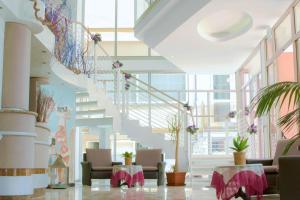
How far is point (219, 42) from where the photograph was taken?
1204 centimetres

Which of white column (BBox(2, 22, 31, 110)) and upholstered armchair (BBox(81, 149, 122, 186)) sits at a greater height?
white column (BBox(2, 22, 31, 110))

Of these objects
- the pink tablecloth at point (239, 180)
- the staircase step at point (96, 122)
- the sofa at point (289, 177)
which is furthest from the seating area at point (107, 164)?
the sofa at point (289, 177)

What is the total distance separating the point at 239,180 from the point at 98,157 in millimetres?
6133

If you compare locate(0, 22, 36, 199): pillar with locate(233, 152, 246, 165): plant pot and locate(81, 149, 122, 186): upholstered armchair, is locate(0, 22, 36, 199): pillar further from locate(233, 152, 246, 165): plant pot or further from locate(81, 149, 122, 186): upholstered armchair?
locate(81, 149, 122, 186): upholstered armchair

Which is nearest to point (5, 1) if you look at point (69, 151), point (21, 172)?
point (21, 172)

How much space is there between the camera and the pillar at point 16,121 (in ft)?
21.1

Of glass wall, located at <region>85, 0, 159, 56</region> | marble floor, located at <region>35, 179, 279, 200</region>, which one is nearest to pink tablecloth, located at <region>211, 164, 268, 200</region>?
marble floor, located at <region>35, 179, 279, 200</region>

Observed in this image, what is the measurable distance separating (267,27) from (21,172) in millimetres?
7071

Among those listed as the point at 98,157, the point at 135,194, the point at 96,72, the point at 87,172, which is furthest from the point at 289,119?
the point at 96,72

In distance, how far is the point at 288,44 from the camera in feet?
31.4

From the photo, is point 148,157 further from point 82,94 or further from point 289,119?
point 289,119

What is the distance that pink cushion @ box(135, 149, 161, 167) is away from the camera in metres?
11.0

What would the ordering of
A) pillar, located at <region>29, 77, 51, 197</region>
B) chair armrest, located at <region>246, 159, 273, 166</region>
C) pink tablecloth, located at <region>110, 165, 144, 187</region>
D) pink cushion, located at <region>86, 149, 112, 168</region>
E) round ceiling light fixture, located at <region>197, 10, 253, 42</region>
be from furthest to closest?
round ceiling light fixture, located at <region>197, 10, 253, 42</region>
pink cushion, located at <region>86, 149, 112, 168</region>
pink tablecloth, located at <region>110, 165, 144, 187</region>
pillar, located at <region>29, 77, 51, 197</region>
chair armrest, located at <region>246, 159, 273, 166</region>

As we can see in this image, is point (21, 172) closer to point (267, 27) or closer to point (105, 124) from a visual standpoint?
point (105, 124)
